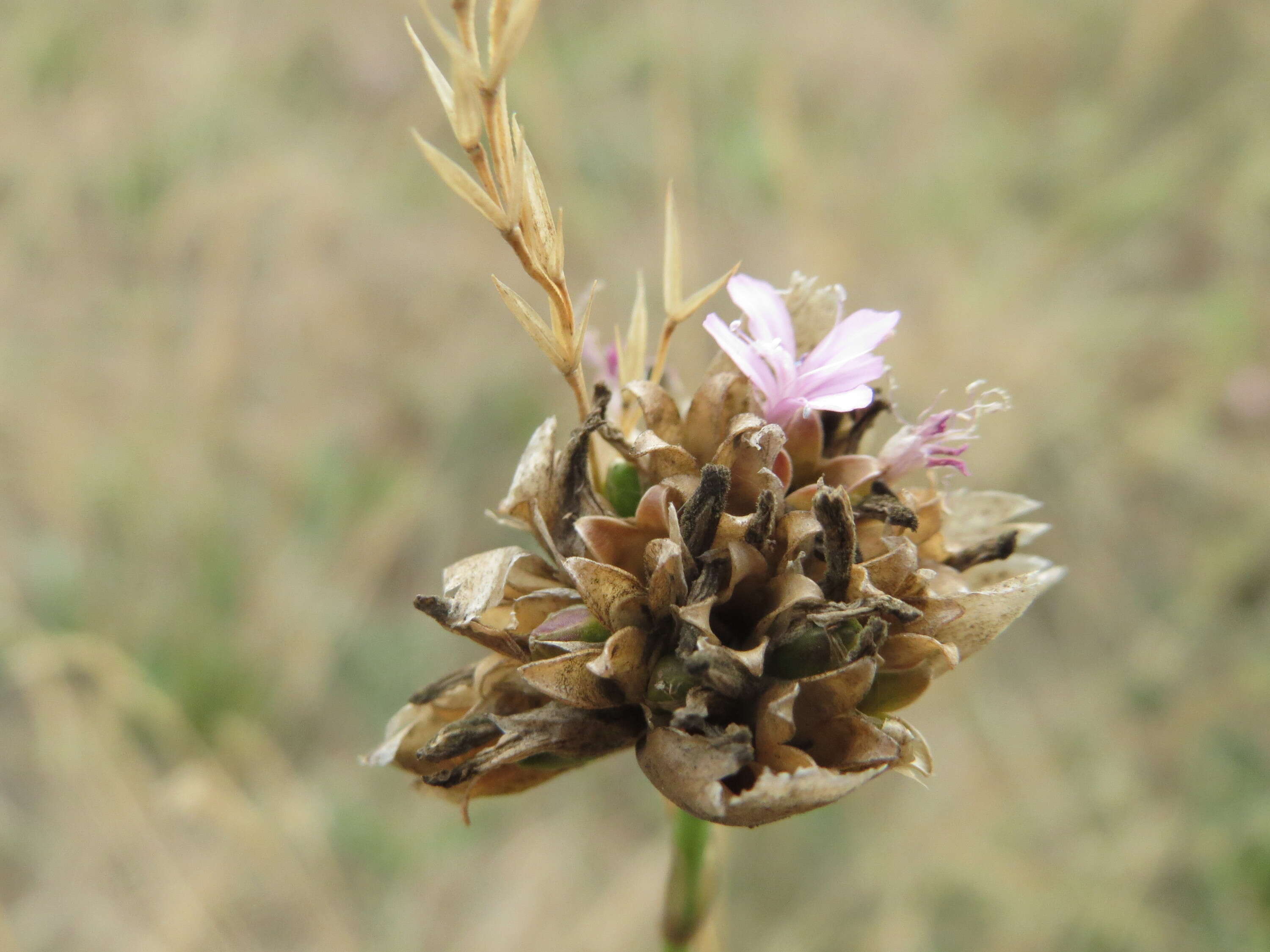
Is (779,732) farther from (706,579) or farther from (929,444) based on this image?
(929,444)

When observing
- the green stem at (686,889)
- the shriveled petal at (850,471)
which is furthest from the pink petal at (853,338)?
the green stem at (686,889)

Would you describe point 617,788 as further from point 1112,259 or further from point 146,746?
point 1112,259

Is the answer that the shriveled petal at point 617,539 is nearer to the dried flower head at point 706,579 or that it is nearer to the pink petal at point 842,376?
the dried flower head at point 706,579

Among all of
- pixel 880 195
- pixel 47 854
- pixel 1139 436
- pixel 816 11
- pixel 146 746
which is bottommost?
pixel 47 854

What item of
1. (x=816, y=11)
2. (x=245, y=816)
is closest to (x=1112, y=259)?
(x=816, y=11)

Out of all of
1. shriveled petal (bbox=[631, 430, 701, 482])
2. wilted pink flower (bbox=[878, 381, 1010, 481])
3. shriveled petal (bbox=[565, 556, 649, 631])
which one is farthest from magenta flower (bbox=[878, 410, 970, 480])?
shriveled petal (bbox=[565, 556, 649, 631])

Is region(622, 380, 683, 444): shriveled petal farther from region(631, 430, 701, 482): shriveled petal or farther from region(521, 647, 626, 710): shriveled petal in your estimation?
region(521, 647, 626, 710): shriveled petal
